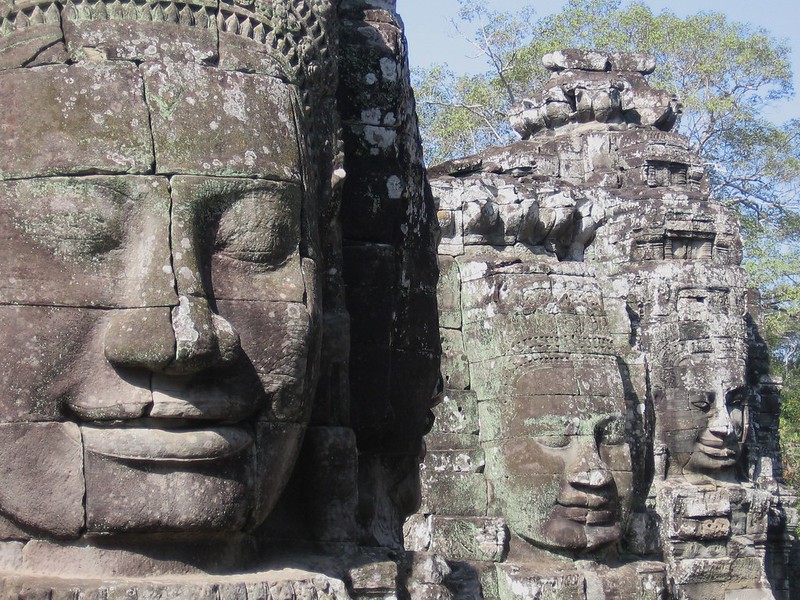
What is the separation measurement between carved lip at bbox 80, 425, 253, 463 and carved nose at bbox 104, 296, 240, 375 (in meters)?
0.16

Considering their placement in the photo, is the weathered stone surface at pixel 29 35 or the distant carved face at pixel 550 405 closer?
the weathered stone surface at pixel 29 35

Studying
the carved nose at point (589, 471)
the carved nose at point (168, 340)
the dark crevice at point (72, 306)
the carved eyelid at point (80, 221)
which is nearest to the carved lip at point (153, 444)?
the carved nose at point (168, 340)

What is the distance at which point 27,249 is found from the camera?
130 inches

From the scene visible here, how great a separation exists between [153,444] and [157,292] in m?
0.37

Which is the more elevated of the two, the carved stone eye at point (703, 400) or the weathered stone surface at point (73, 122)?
the weathered stone surface at point (73, 122)

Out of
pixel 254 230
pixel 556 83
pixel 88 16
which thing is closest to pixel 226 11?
pixel 88 16

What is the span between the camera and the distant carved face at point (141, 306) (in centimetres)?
324

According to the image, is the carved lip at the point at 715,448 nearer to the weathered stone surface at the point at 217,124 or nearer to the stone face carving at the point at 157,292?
the stone face carving at the point at 157,292

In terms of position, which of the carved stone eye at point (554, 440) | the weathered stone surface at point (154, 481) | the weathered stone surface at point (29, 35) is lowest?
the carved stone eye at point (554, 440)

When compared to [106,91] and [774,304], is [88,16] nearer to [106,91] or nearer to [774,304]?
[106,91]

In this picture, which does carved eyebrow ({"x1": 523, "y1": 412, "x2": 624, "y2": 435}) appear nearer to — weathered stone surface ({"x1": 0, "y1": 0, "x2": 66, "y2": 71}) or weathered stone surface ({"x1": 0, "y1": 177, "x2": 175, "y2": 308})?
weathered stone surface ({"x1": 0, "y1": 177, "x2": 175, "y2": 308})

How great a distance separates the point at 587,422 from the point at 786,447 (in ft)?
57.1

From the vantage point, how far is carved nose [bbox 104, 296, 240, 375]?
3221 mm

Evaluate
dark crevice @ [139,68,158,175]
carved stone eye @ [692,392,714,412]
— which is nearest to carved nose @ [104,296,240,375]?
dark crevice @ [139,68,158,175]
